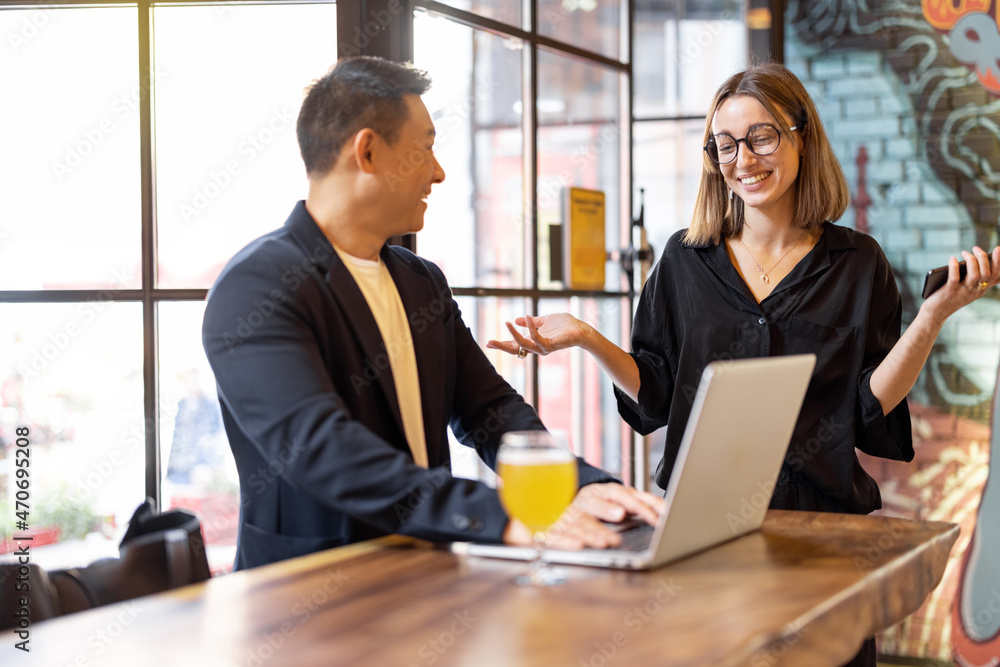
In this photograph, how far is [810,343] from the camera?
73.9 inches

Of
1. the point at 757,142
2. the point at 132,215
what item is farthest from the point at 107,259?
the point at 757,142

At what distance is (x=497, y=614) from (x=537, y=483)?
0.15 meters

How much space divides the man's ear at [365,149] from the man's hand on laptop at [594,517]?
2.05ft

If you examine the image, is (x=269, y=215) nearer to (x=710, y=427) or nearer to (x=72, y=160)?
(x=72, y=160)

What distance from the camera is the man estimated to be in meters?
1.17

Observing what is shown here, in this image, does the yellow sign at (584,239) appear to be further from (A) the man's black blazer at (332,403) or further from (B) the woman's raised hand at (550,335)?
(A) the man's black blazer at (332,403)

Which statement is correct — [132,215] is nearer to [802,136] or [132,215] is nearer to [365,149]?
[365,149]

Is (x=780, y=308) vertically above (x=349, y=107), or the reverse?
(x=349, y=107)

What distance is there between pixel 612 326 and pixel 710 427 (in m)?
2.13

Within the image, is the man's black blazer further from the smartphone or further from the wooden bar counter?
the smartphone

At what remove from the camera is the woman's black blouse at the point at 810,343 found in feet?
6.02

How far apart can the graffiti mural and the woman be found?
1.37 m

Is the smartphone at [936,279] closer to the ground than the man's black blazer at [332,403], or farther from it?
farther from it

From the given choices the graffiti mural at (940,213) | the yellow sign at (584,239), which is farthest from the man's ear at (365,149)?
the graffiti mural at (940,213)
